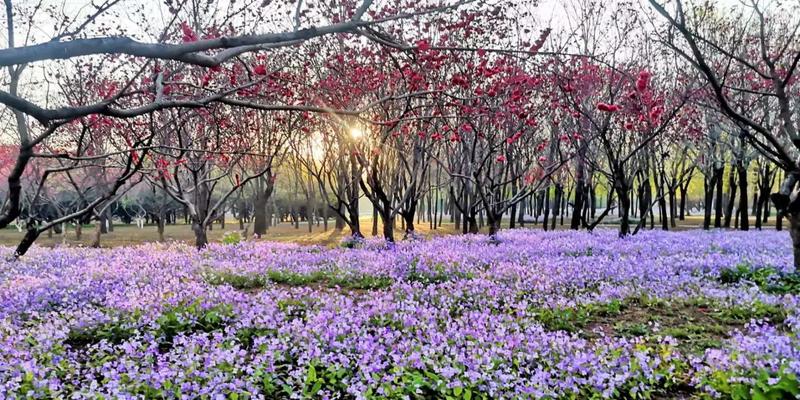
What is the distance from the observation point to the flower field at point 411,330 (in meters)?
4.71

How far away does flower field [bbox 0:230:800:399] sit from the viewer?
4.71 metres

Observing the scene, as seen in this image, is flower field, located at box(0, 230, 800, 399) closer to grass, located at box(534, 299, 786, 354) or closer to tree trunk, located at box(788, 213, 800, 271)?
grass, located at box(534, 299, 786, 354)

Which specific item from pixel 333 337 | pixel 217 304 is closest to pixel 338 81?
pixel 217 304

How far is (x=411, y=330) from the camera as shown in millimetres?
6465

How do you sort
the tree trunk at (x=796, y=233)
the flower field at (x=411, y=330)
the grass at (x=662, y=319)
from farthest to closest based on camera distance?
the tree trunk at (x=796, y=233) < the grass at (x=662, y=319) < the flower field at (x=411, y=330)

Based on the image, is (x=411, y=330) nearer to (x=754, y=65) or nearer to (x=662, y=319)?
(x=662, y=319)

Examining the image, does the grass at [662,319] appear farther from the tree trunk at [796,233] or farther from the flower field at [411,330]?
the tree trunk at [796,233]

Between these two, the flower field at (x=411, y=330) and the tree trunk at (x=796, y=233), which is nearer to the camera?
the flower field at (x=411, y=330)

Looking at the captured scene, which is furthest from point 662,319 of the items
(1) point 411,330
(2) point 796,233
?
(2) point 796,233

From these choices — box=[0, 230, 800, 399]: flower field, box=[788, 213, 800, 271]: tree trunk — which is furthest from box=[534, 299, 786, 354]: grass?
box=[788, 213, 800, 271]: tree trunk

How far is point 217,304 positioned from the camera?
750 centimetres

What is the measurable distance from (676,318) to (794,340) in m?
2.22

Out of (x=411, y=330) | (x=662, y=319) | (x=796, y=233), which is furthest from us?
(x=796, y=233)

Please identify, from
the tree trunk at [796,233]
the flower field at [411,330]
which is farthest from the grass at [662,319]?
the tree trunk at [796,233]
